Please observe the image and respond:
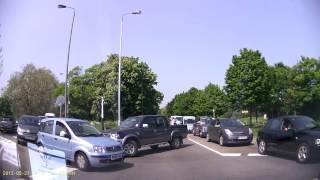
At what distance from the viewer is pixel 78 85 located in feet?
232

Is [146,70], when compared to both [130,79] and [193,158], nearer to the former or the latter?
[130,79]

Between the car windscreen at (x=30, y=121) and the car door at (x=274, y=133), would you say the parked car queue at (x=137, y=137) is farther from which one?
the car windscreen at (x=30, y=121)

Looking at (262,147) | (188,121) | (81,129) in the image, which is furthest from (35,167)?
(188,121)

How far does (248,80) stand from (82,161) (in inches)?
1380

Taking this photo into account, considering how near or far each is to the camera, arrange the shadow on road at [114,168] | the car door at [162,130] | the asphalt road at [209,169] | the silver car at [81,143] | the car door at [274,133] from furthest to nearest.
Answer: the car door at [162,130] → the car door at [274,133] → the shadow on road at [114,168] → the silver car at [81,143] → the asphalt road at [209,169]

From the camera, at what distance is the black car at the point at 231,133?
24.0 m

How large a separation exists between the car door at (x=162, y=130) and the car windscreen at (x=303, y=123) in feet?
21.7

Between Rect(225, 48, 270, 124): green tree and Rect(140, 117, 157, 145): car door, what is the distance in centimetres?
2686

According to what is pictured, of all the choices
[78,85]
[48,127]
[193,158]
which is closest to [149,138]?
[193,158]

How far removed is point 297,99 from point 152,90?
55.8 ft

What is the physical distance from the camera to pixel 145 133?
20.6m

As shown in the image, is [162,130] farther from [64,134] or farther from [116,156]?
[64,134]

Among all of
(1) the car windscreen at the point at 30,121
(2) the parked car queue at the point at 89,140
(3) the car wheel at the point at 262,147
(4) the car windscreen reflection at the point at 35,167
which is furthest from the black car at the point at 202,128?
(4) the car windscreen reflection at the point at 35,167

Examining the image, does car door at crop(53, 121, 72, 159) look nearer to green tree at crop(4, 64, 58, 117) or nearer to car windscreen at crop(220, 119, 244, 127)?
car windscreen at crop(220, 119, 244, 127)
